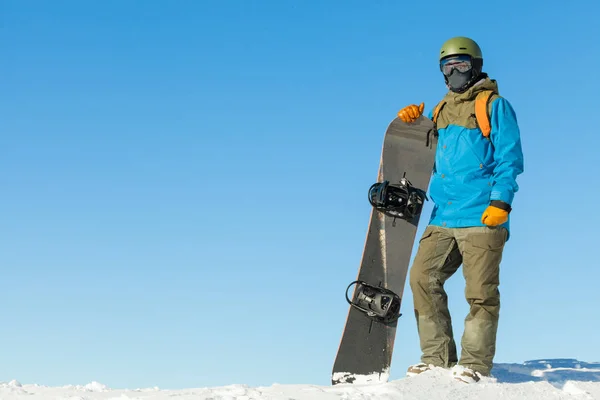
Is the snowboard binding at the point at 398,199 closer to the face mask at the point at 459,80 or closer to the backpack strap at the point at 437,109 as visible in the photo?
the backpack strap at the point at 437,109

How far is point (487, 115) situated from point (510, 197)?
0.70m

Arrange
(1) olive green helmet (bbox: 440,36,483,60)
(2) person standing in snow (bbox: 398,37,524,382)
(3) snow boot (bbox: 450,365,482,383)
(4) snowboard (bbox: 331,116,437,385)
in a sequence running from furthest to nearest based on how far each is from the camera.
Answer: (4) snowboard (bbox: 331,116,437,385)
(1) olive green helmet (bbox: 440,36,483,60)
(2) person standing in snow (bbox: 398,37,524,382)
(3) snow boot (bbox: 450,365,482,383)

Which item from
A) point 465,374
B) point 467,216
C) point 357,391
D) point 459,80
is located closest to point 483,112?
point 459,80

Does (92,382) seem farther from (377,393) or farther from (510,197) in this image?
(510,197)

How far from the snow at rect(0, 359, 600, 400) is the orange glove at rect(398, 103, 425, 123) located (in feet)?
7.39

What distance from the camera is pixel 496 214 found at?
577 centimetres

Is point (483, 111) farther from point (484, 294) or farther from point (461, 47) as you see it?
point (484, 294)

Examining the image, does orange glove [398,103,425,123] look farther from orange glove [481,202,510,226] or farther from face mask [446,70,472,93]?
orange glove [481,202,510,226]

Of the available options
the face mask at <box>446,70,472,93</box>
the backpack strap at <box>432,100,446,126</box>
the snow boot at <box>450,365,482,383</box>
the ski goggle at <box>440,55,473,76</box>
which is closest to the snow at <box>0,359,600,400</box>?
the snow boot at <box>450,365,482,383</box>

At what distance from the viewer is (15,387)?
5320 millimetres

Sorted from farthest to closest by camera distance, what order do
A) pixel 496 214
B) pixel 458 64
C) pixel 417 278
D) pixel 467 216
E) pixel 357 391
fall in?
pixel 458 64 → pixel 417 278 → pixel 467 216 → pixel 496 214 → pixel 357 391

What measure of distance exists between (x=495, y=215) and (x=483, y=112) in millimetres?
870

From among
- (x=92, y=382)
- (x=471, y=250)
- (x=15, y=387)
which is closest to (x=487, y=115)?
(x=471, y=250)

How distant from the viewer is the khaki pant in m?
5.91
